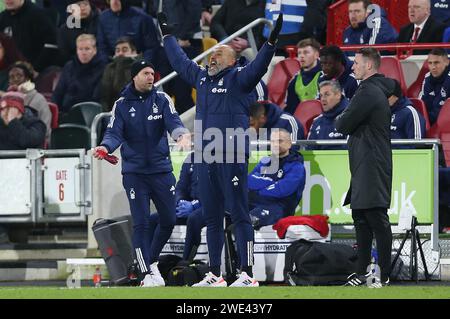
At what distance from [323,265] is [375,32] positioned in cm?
523

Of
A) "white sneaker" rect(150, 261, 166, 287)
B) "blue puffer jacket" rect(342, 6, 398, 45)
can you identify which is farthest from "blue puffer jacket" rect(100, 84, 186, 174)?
"blue puffer jacket" rect(342, 6, 398, 45)

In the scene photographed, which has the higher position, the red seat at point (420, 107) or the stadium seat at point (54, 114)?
the red seat at point (420, 107)

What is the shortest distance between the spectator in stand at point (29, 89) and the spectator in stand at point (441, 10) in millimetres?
5084

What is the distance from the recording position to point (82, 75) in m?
20.0

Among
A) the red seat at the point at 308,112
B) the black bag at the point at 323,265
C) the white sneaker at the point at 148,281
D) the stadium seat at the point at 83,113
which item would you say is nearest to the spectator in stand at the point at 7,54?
the stadium seat at the point at 83,113

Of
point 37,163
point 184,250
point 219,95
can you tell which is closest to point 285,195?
point 184,250

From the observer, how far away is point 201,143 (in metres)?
13.9

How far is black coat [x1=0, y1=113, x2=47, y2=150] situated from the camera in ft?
59.5

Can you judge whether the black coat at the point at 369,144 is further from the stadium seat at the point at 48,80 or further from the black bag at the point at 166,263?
the stadium seat at the point at 48,80

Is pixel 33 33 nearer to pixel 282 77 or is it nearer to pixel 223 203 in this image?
pixel 282 77

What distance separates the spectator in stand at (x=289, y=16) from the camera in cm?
1953
